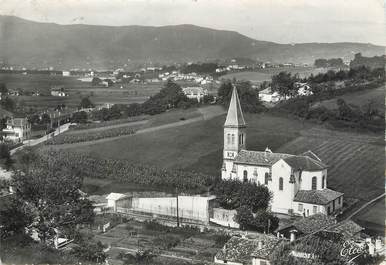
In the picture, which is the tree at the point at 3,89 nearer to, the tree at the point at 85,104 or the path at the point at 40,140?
the tree at the point at 85,104

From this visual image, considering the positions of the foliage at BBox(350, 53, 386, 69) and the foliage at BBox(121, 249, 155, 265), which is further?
the foliage at BBox(350, 53, 386, 69)

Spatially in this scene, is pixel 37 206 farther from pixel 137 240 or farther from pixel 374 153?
pixel 374 153

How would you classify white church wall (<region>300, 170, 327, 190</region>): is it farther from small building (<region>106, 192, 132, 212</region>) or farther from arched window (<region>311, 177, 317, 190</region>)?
small building (<region>106, 192, 132, 212</region>)

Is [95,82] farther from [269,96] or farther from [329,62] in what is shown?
[329,62]

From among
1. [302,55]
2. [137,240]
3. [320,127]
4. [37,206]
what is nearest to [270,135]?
[320,127]

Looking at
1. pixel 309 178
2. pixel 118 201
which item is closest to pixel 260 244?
pixel 309 178

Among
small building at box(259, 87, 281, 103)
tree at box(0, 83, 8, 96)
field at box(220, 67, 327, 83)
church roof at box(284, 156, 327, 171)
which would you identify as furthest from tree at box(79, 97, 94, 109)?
church roof at box(284, 156, 327, 171)

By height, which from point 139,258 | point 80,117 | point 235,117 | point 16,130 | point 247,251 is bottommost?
point 139,258
